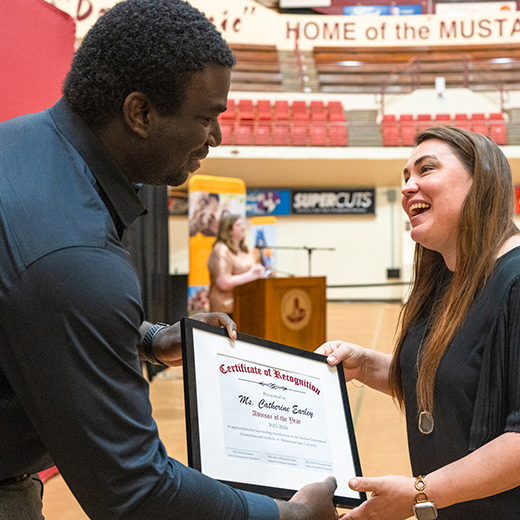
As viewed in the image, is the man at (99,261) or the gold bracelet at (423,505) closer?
the man at (99,261)

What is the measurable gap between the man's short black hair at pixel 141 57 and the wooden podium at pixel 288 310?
3.58 meters

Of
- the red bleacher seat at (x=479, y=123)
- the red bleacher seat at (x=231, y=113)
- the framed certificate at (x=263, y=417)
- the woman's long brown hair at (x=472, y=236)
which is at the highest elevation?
the red bleacher seat at (x=231, y=113)

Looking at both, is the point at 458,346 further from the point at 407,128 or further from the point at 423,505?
the point at 407,128

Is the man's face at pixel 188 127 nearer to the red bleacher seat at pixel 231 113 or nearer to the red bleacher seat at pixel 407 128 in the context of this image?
the red bleacher seat at pixel 231 113

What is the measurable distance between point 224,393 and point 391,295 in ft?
40.0

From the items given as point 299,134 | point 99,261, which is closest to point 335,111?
point 299,134

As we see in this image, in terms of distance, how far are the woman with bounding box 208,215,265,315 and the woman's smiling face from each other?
3.51m

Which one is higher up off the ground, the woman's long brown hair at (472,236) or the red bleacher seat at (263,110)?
the red bleacher seat at (263,110)

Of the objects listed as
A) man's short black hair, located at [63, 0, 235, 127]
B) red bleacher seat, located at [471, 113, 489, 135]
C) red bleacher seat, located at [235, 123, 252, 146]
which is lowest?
man's short black hair, located at [63, 0, 235, 127]

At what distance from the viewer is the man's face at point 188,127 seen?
850 mm

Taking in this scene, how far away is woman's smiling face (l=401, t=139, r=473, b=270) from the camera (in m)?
1.39

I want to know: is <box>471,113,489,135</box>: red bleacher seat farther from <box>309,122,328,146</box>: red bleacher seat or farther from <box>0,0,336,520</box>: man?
<box>0,0,336,520</box>: man

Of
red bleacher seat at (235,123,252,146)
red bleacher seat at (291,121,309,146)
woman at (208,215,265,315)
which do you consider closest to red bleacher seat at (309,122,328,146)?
red bleacher seat at (291,121,309,146)

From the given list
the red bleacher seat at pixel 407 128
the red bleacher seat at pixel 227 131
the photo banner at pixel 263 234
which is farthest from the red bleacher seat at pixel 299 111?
the photo banner at pixel 263 234
